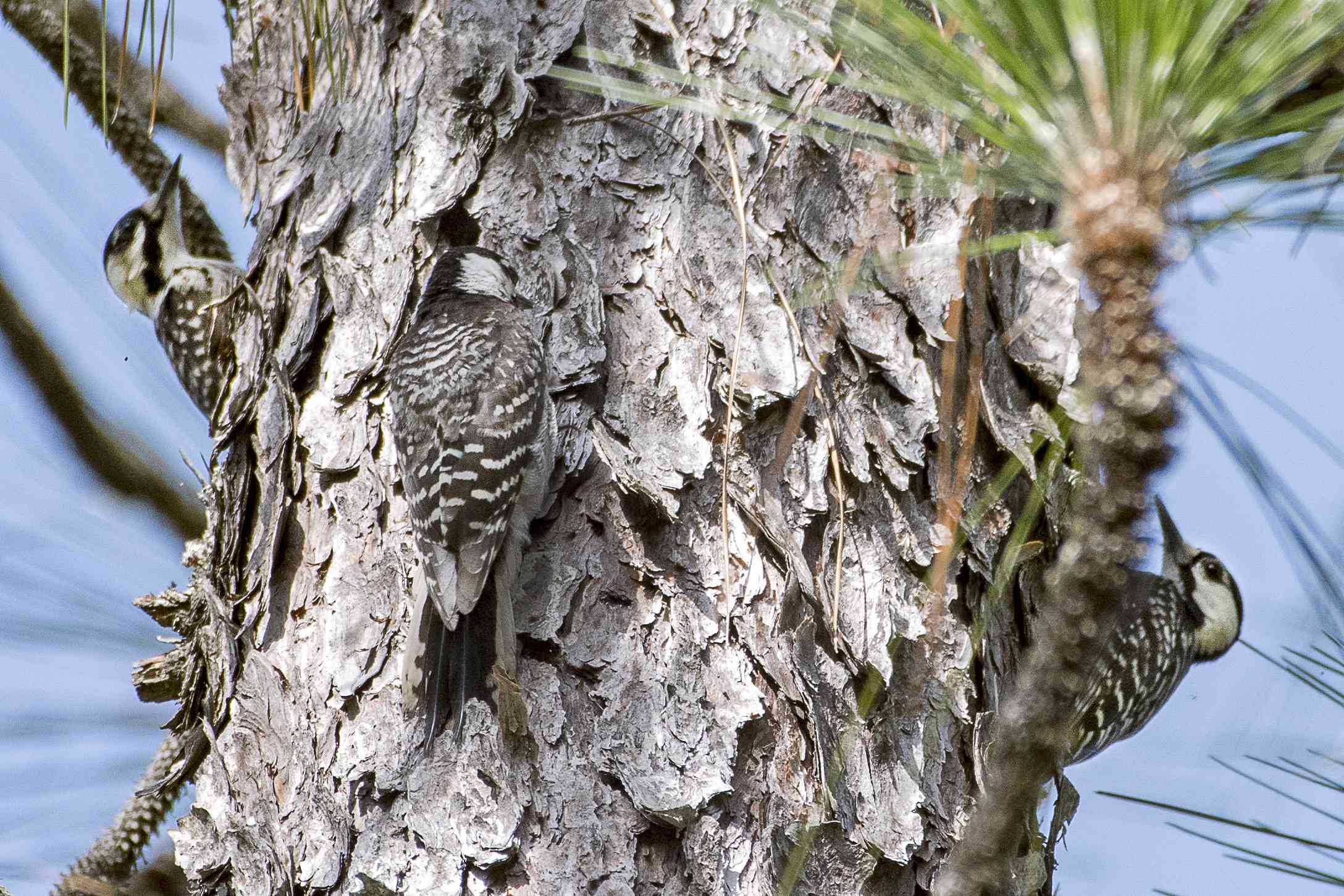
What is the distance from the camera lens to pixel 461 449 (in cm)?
203

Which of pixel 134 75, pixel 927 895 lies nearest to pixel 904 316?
pixel 927 895

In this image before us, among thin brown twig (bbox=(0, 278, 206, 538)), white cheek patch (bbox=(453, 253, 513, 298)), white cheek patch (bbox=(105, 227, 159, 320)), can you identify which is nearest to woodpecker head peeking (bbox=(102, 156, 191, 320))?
white cheek patch (bbox=(105, 227, 159, 320))

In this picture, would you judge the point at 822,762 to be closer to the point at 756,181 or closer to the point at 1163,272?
the point at 756,181

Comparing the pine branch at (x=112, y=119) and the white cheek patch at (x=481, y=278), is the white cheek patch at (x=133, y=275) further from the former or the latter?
the white cheek patch at (x=481, y=278)

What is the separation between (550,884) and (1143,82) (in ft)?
4.52

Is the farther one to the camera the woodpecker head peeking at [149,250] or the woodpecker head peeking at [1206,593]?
the woodpecker head peeking at [1206,593]

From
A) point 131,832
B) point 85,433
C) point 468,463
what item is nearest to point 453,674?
point 468,463

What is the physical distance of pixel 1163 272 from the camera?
2.61 feet

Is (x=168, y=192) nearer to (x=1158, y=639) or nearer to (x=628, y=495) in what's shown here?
(x=628, y=495)

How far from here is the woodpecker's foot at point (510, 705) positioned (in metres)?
1.84

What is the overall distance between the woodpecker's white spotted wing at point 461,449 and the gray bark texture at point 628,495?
0.07 meters

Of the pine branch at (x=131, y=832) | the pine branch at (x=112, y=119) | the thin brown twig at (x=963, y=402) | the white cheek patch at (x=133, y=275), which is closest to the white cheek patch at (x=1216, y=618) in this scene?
the thin brown twig at (x=963, y=402)

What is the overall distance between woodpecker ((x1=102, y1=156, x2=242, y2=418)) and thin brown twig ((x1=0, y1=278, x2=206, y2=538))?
34cm

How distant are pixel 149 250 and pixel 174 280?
0.49 ft
